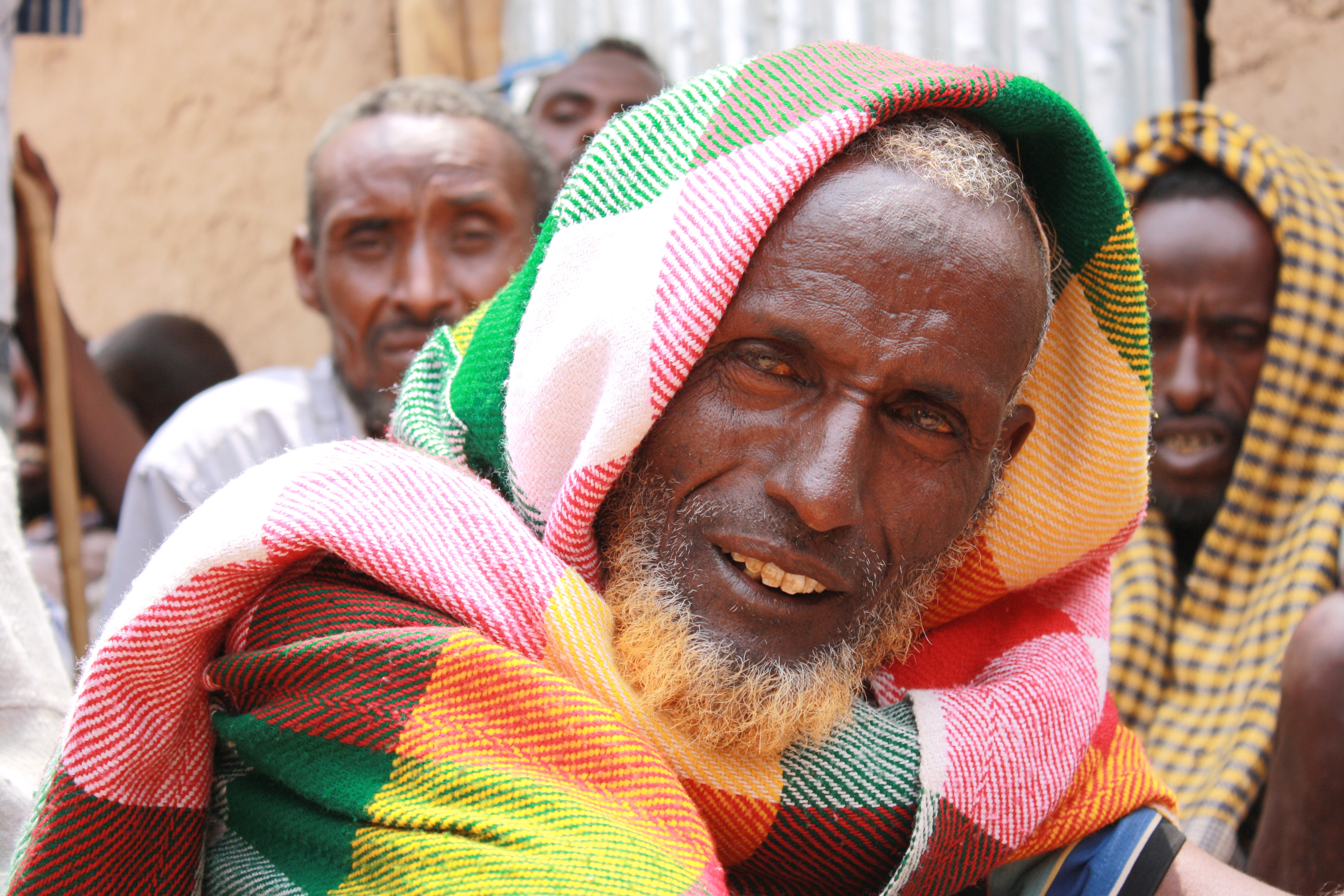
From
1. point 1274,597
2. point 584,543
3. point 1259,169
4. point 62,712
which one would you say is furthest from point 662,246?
point 1259,169

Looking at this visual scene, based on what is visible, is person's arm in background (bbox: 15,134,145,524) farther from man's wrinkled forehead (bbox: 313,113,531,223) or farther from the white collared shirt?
man's wrinkled forehead (bbox: 313,113,531,223)

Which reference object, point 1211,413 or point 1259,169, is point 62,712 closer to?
point 1211,413

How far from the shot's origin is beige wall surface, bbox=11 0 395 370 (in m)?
5.11

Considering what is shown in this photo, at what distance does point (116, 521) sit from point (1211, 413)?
10.9 ft

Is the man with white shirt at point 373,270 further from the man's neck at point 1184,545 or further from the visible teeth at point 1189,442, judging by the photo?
the man's neck at point 1184,545

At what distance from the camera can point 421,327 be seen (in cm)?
331

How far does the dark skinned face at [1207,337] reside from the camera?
132 inches

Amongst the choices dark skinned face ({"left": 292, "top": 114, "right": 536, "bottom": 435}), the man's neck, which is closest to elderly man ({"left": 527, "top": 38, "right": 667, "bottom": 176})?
dark skinned face ({"left": 292, "top": 114, "right": 536, "bottom": 435})

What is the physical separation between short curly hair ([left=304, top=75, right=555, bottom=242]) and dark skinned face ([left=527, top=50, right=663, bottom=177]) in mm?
698

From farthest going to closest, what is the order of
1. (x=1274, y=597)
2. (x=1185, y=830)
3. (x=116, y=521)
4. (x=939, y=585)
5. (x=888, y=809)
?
(x=116, y=521), (x=1274, y=597), (x=1185, y=830), (x=939, y=585), (x=888, y=809)

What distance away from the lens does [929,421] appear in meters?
1.66

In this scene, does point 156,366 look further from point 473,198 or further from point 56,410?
point 473,198

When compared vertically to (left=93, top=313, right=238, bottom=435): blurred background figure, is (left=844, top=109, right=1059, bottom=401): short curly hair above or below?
above

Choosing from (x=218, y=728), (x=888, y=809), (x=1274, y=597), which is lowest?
(x=1274, y=597)
